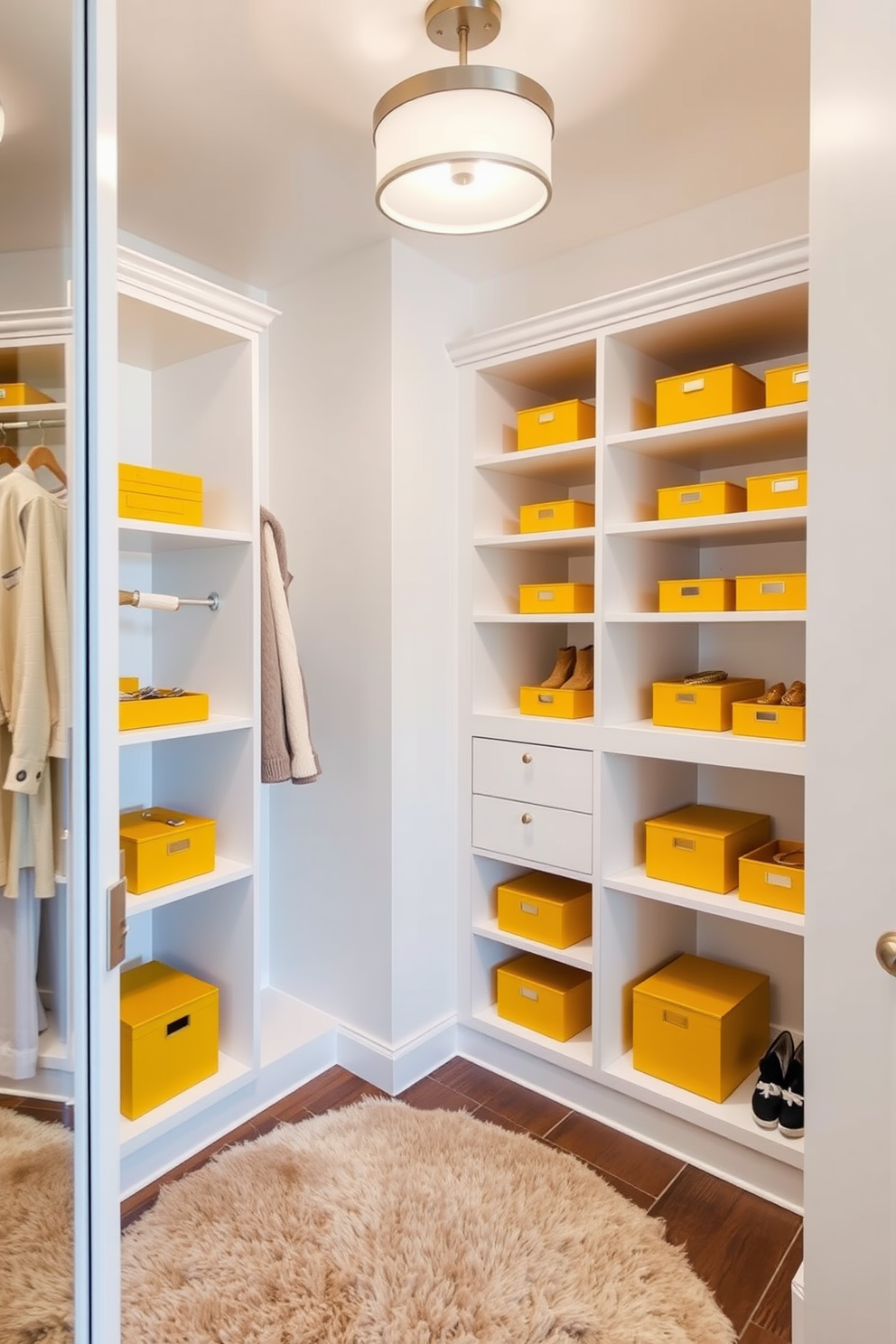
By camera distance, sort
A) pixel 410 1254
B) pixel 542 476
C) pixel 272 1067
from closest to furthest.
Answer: pixel 410 1254, pixel 272 1067, pixel 542 476

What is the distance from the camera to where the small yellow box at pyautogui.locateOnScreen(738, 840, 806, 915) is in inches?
75.8

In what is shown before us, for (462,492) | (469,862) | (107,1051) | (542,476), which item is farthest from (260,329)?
(107,1051)

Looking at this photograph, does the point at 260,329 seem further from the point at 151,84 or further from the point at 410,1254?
the point at 410,1254

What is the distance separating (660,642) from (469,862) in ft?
3.02

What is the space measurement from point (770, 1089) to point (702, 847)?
597 millimetres

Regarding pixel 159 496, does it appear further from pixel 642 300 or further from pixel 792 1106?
pixel 792 1106

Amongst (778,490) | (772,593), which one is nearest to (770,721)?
(772,593)

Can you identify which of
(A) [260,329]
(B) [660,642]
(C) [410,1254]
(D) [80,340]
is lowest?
(C) [410,1254]

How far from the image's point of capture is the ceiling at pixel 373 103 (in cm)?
153

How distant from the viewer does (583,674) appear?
8.00 ft

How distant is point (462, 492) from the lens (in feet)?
8.32

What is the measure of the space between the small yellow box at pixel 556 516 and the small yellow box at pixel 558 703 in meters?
0.48

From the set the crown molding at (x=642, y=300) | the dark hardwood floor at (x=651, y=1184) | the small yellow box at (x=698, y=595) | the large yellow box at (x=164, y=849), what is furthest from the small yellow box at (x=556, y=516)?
the dark hardwood floor at (x=651, y=1184)

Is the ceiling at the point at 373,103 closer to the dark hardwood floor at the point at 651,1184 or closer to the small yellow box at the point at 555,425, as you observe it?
the small yellow box at the point at 555,425
